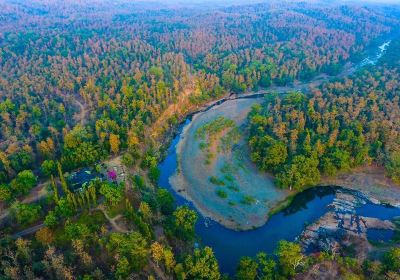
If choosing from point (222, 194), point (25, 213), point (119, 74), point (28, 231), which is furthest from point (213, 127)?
point (28, 231)

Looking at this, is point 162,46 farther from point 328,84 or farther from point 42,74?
point 328,84

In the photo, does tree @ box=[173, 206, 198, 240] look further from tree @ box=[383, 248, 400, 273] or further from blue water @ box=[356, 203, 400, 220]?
blue water @ box=[356, 203, 400, 220]

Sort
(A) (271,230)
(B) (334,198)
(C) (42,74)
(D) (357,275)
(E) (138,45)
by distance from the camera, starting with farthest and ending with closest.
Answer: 1. (E) (138,45)
2. (C) (42,74)
3. (B) (334,198)
4. (A) (271,230)
5. (D) (357,275)

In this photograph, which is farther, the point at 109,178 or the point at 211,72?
the point at 211,72

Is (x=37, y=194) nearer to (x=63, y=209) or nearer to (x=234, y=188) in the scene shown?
(x=63, y=209)

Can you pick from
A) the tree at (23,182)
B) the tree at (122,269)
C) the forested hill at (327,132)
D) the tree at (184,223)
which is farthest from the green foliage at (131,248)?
the forested hill at (327,132)

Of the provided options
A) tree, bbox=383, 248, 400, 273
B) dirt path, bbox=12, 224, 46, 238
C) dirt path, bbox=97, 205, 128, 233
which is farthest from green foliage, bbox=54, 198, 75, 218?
tree, bbox=383, 248, 400, 273

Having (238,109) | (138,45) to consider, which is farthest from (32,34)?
(238,109)
